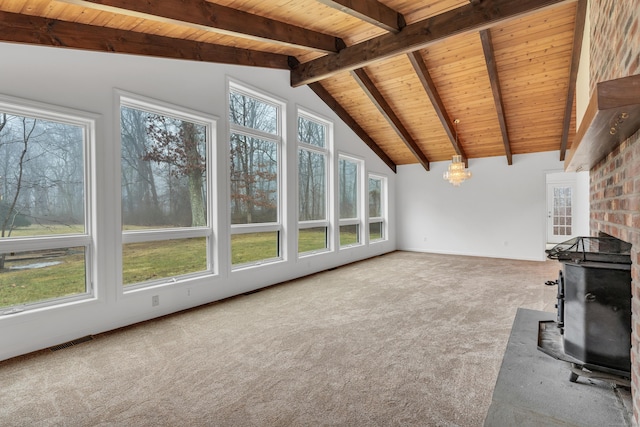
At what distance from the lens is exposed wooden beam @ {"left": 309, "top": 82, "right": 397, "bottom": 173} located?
6.29 meters

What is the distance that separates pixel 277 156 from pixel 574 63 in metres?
4.54

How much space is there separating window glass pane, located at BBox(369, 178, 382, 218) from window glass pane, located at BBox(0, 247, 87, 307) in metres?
6.40

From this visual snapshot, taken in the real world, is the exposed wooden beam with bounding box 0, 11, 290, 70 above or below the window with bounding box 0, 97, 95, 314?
above

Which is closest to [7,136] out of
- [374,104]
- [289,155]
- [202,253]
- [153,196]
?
[153,196]

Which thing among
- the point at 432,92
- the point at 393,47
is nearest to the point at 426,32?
the point at 393,47

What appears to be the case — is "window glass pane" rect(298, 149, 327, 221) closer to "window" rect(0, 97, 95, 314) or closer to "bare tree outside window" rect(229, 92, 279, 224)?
"bare tree outside window" rect(229, 92, 279, 224)

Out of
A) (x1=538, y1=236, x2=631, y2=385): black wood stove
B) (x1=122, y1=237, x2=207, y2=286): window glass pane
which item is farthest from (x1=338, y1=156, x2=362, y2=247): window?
(x1=538, y1=236, x2=631, y2=385): black wood stove

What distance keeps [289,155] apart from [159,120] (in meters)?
2.18

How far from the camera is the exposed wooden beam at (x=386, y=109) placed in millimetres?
5595

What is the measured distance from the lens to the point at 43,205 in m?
2.94

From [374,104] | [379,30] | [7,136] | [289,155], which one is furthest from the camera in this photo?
[374,104]

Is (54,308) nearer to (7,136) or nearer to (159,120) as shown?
(7,136)

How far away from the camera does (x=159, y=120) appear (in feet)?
12.5

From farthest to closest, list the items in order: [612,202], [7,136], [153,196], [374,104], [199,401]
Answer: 1. [374,104]
2. [153,196]
3. [7,136]
4. [199,401]
5. [612,202]
